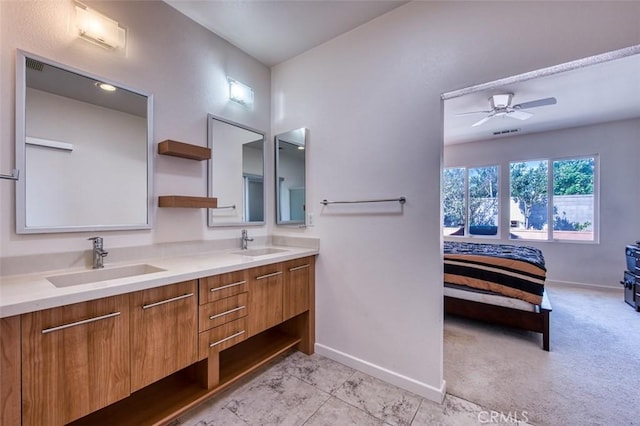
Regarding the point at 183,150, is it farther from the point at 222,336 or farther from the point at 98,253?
the point at 222,336

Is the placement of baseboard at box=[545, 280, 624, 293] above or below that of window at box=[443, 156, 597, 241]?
below

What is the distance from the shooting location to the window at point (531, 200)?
4.41m

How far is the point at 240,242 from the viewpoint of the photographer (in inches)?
94.9

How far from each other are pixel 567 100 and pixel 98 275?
5139 millimetres

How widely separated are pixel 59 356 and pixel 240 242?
1424mm

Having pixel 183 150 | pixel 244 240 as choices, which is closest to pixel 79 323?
pixel 183 150

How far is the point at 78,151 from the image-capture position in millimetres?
1570

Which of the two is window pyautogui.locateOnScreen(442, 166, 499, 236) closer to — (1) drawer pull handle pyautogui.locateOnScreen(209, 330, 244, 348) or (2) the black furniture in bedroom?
(2) the black furniture in bedroom

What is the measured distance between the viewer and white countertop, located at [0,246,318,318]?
0.99 m

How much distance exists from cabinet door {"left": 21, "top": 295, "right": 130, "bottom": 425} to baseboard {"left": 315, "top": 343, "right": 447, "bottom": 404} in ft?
4.87

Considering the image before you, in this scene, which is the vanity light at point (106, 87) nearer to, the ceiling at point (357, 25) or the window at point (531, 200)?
the ceiling at point (357, 25)

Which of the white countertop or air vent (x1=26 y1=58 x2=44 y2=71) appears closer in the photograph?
the white countertop

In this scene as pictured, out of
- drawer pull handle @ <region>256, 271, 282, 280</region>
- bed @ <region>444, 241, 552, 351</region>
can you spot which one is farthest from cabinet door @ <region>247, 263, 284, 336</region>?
bed @ <region>444, 241, 552, 351</region>

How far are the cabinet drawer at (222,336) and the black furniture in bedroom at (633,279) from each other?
15.3ft
